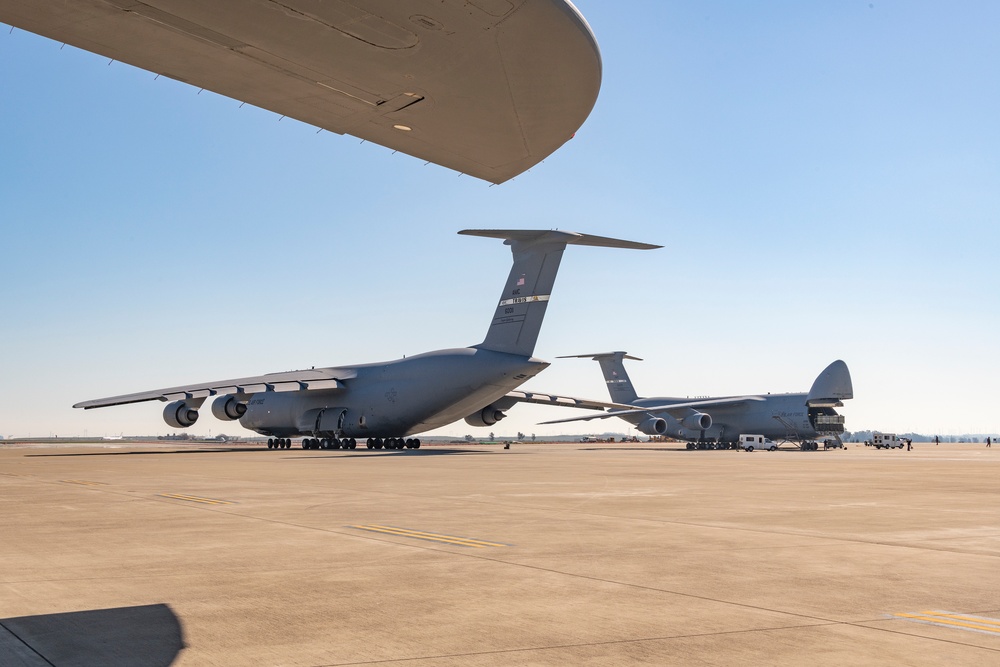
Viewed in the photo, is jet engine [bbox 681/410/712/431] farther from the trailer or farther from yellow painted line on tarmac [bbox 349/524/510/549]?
yellow painted line on tarmac [bbox 349/524/510/549]

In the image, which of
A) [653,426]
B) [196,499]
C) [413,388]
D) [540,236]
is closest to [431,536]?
[196,499]

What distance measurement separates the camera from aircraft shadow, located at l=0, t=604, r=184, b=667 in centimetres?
470

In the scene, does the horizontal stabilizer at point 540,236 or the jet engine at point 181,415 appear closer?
the horizontal stabilizer at point 540,236

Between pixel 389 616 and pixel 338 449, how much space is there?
1807 inches

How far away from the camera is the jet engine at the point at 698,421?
64.0m

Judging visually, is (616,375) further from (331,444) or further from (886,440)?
(331,444)

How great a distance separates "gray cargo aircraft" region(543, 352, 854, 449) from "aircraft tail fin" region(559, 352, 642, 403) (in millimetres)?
962

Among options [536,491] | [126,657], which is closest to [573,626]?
[126,657]

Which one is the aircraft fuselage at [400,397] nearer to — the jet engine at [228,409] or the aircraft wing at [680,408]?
the jet engine at [228,409]

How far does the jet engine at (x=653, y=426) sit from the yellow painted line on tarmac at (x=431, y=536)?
182ft

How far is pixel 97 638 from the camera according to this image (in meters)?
5.18

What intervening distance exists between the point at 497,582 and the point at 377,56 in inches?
164

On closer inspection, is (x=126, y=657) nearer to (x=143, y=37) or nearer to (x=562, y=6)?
(x=143, y=37)

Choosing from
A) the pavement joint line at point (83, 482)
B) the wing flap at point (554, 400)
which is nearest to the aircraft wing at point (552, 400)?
the wing flap at point (554, 400)
